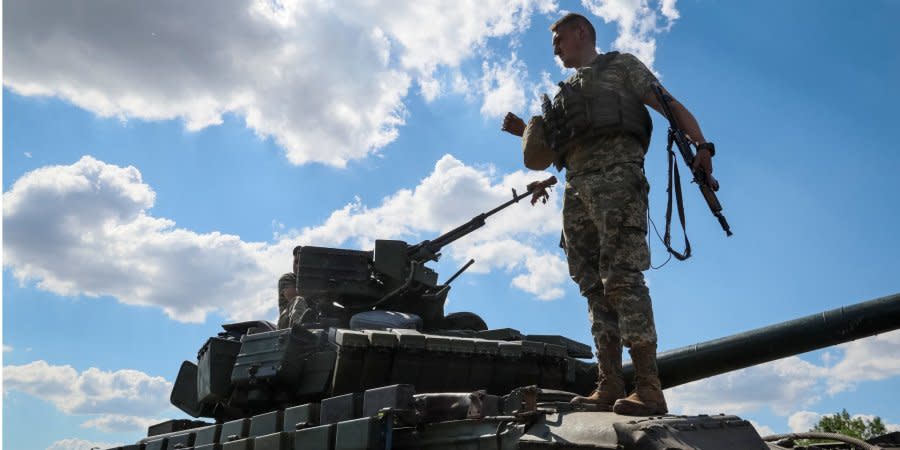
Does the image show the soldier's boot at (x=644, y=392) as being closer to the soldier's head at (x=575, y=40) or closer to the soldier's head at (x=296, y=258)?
the soldier's head at (x=575, y=40)

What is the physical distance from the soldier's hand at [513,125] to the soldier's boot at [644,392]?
6.15 ft

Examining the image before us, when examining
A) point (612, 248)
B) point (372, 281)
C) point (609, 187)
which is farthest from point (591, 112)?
point (372, 281)

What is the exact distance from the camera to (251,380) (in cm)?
645

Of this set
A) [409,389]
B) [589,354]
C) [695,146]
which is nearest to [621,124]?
[695,146]

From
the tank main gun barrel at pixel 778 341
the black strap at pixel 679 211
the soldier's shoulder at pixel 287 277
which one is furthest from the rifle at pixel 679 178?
the soldier's shoulder at pixel 287 277

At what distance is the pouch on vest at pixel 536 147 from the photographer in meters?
5.57

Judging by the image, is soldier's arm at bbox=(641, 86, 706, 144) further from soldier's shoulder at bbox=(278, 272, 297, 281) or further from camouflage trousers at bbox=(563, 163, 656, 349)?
soldier's shoulder at bbox=(278, 272, 297, 281)

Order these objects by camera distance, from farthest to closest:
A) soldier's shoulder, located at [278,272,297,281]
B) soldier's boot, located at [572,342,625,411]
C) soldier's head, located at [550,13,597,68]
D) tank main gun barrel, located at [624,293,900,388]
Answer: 1. soldier's shoulder, located at [278,272,297,281]
2. tank main gun barrel, located at [624,293,900,388]
3. soldier's head, located at [550,13,597,68]
4. soldier's boot, located at [572,342,625,411]

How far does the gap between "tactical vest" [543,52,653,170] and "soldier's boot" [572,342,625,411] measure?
125 cm

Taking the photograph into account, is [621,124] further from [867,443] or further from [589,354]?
[867,443]

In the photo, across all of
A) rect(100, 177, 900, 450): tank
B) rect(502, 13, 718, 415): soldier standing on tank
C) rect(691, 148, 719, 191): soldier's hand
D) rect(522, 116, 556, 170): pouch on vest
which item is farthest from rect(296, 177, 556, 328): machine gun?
rect(691, 148, 719, 191): soldier's hand

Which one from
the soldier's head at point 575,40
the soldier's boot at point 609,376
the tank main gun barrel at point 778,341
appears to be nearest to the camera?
the soldier's boot at point 609,376

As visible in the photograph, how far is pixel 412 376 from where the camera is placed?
640 cm

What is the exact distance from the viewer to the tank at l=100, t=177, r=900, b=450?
4.44 m
